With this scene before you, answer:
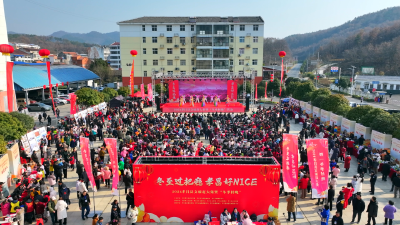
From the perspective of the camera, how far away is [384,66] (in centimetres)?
5650

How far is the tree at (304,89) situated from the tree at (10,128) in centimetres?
2260

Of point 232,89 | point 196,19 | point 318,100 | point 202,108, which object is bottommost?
point 202,108

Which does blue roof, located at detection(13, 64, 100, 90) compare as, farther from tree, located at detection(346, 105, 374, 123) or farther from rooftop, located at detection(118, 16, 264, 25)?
tree, located at detection(346, 105, 374, 123)

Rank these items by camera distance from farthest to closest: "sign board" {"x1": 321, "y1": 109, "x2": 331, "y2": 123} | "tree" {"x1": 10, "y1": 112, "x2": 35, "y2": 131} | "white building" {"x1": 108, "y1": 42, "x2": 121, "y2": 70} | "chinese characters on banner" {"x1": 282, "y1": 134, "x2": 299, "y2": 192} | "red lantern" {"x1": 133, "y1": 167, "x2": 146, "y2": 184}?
1. "white building" {"x1": 108, "y1": 42, "x2": 121, "y2": 70}
2. "sign board" {"x1": 321, "y1": 109, "x2": 331, "y2": 123}
3. "tree" {"x1": 10, "y1": 112, "x2": 35, "y2": 131}
4. "chinese characters on banner" {"x1": 282, "y1": 134, "x2": 299, "y2": 192}
5. "red lantern" {"x1": 133, "y1": 167, "x2": 146, "y2": 184}

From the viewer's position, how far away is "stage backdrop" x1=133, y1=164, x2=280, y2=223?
7730mm

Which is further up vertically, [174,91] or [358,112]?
[174,91]

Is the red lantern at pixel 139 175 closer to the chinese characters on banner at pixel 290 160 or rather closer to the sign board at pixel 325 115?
the chinese characters on banner at pixel 290 160

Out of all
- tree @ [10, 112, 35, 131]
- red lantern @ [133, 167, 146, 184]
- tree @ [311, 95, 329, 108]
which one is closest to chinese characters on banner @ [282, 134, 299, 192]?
red lantern @ [133, 167, 146, 184]

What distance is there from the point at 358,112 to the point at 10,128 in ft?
59.6

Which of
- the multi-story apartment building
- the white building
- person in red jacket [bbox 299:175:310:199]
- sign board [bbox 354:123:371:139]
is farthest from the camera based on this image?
the white building

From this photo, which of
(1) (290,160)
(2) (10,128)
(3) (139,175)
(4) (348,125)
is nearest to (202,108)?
(4) (348,125)

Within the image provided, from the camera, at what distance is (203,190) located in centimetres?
784

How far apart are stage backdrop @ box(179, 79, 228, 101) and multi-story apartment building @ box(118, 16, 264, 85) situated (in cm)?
1106

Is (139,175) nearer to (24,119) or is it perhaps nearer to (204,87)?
(24,119)
